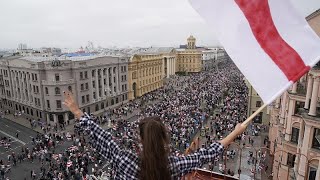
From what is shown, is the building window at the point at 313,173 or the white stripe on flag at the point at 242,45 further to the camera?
the building window at the point at 313,173

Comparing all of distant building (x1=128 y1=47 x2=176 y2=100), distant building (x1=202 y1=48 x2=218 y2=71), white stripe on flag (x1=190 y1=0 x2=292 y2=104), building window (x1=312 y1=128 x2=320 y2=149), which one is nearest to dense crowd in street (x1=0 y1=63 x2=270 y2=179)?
distant building (x1=128 y1=47 x2=176 y2=100)

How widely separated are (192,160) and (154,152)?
0.71 metres

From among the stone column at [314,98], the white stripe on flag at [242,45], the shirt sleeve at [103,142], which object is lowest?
the stone column at [314,98]

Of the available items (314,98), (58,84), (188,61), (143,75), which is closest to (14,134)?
(58,84)

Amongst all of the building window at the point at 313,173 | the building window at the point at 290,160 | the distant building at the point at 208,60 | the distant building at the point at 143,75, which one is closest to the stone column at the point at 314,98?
the building window at the point at 313,173

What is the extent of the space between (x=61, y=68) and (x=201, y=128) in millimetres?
24475

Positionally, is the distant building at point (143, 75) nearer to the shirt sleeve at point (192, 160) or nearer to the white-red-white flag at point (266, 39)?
the white-red-white flag at point (266, 39)

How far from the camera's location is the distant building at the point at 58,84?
4475cm

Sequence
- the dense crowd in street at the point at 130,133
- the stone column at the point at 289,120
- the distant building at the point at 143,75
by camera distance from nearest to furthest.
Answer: the stone column at the point at 289,120 → the dense crowd in street at the point at 130,133 → the distant building at the point at 143,75

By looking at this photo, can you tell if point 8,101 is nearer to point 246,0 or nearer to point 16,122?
point 16,122

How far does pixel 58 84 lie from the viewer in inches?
1751

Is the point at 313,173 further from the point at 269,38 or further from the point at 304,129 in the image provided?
the point at 269,38

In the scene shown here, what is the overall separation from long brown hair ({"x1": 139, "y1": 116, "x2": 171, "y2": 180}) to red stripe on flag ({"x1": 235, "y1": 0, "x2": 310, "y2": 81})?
10.0 ft

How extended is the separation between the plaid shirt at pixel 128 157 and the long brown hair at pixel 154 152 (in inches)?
9.3
